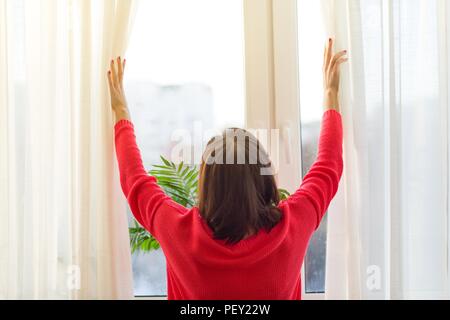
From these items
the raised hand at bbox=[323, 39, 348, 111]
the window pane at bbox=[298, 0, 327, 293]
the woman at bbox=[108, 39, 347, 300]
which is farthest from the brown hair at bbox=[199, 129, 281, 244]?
the window pane at bbox=[298, 0, 327, 293]

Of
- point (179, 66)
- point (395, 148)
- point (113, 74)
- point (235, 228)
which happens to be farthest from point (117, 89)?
point (395, 148)

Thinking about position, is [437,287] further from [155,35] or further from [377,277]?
[155,35]

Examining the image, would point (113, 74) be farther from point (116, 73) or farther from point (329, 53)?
point (329, 53)

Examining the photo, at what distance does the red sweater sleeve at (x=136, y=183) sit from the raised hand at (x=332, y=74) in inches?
22.4

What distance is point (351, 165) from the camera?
1657 mm

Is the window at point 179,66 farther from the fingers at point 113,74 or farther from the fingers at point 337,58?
the fingers at point 337,58

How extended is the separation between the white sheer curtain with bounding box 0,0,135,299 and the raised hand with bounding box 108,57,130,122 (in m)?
0.02

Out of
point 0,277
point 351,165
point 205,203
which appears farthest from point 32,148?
point 351,165

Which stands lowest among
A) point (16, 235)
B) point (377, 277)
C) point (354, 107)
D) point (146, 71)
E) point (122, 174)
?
point (377, 277)

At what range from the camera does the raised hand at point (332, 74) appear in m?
1.64

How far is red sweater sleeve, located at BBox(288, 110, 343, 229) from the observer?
1471 mm

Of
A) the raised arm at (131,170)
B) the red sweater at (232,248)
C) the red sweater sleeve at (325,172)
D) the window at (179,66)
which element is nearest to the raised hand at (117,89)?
the raised arm at (131,170)

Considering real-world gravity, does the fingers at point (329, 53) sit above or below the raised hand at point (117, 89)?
above
